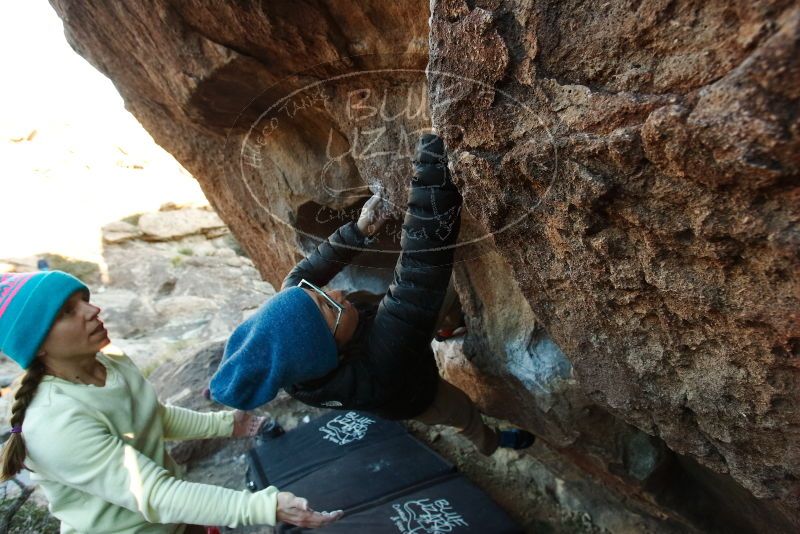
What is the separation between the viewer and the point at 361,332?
Result: 1797mm

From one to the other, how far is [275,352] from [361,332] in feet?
1.24

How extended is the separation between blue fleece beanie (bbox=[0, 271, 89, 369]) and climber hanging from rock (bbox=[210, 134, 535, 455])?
0.50 m

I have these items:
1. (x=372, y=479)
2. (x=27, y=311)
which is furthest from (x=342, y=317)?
(x=372, y=479)

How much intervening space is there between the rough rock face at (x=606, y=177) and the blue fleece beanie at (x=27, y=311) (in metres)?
1.07

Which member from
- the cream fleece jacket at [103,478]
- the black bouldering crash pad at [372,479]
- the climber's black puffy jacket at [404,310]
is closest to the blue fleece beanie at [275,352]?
the climber's black puffy jacket at [404,310]

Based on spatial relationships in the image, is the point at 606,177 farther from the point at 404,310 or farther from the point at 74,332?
the point at 74,332

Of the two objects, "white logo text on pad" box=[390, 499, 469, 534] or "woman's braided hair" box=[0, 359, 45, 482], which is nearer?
"woman's braided hair" box=[0, 359, 45, 482]

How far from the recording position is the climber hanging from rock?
141 cm

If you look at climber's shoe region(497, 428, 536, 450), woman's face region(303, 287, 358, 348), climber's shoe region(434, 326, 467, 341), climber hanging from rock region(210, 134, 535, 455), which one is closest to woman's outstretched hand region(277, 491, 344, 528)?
climber hanging from rock region(210, 134, 535, 455)

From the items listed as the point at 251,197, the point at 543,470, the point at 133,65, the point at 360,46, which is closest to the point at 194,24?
the point at 360,46

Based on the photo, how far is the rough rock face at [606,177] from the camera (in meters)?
0.71

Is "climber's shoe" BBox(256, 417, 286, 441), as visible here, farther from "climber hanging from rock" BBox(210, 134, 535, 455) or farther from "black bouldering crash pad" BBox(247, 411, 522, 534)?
"climber hanging from rock" BBox(210, 134, 535, 455)

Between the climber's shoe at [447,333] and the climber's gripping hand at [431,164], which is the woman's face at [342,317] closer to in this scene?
the climber's gripping hand at [431,164]

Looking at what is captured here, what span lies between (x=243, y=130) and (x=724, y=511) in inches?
115
